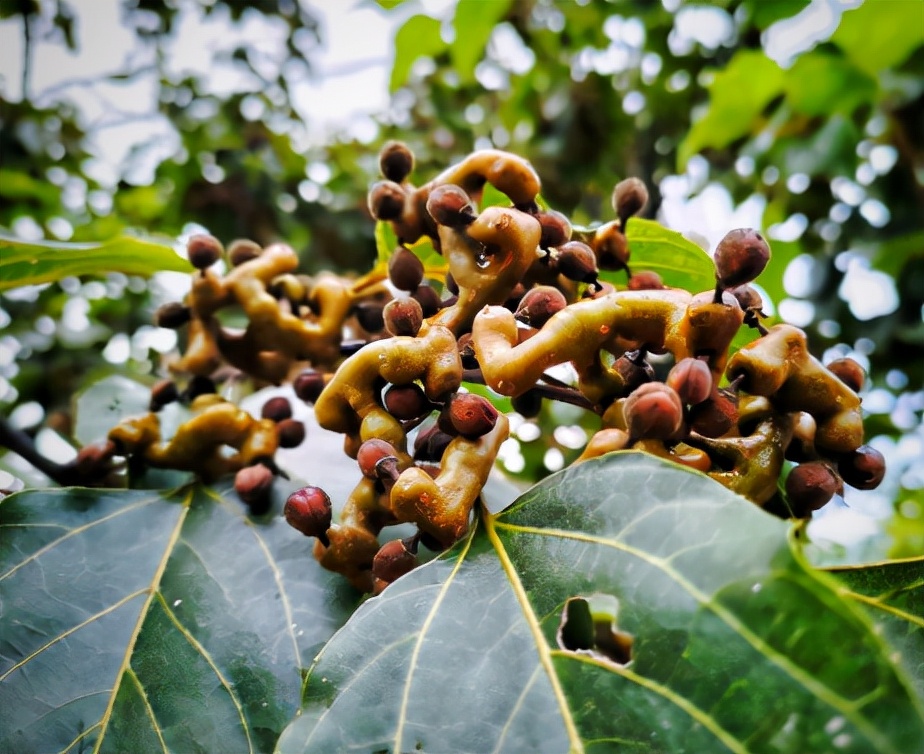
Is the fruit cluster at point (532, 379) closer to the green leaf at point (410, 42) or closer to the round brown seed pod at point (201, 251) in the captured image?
the round brown seed pod at point (201, 251)

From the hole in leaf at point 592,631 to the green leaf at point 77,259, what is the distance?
0.68 m

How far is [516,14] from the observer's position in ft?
8.01

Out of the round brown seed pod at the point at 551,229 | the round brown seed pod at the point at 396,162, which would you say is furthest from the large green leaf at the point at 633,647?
the round brown seed pod at the point at 396,162

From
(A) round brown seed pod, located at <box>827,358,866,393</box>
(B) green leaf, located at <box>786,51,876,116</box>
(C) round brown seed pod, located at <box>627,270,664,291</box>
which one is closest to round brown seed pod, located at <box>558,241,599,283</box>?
(C) round brown seed pod, located at <box>627,270,664,291</box>

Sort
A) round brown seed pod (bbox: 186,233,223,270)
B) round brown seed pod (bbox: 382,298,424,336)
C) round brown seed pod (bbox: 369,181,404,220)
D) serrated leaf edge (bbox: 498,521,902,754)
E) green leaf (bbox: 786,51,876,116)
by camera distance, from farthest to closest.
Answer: green leaf (bbox: 786,51,876,116), round brown seed pod (bbox: 186,233,223,270), round brown seed pod (bbox: 369,181,404,220), round brown seed pod (bbox: 382,298,424,336), serrated leaf edge (bbox: 498,521,902,754)

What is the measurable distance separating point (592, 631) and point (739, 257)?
0.32 m

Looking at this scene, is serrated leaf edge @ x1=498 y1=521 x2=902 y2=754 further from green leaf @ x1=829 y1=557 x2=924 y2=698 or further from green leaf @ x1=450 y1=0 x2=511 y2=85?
green leaf @ x1=450 y1=0 x2=511 y2=85

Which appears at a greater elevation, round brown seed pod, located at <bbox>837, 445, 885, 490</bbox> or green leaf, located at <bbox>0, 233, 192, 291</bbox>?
round brown seed pod, located at <bbox>837, 445, 885, 490</bbox>

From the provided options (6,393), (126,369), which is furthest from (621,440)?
(6,393)

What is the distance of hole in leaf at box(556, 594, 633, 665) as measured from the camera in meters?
0.52

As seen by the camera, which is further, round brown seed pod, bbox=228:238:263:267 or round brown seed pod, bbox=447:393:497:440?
round brown seed pod, bbox=228:238:263:267

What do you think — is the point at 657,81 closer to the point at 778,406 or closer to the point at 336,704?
the point at 778,406

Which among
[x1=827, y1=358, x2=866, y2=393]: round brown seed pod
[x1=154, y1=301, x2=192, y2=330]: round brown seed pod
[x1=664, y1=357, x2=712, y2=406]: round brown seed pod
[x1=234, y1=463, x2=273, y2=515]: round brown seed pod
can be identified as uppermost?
[x1=664, y1=357, x2=712, y2=406]: round brown seed pod

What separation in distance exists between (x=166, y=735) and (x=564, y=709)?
33 centimetres
